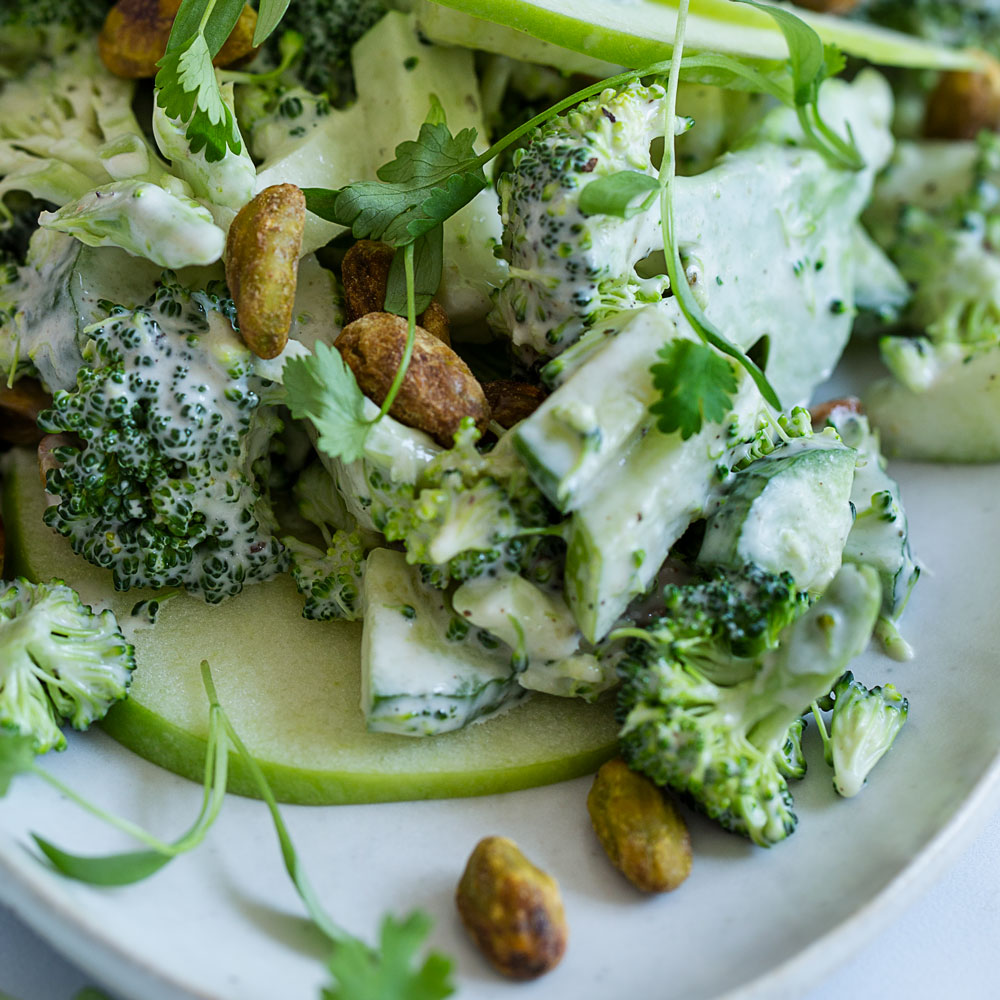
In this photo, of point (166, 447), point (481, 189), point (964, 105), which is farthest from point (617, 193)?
point (964, 105)

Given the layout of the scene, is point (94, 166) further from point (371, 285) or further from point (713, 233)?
point (713, 233)

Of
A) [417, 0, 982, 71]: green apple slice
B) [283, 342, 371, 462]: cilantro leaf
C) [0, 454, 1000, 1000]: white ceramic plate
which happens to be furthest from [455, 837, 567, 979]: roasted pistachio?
[417, 0, 982, 71]: green apple slice

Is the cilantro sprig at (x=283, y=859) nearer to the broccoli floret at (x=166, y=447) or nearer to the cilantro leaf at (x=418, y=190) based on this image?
the broccoli floret at (x=166, y=447)

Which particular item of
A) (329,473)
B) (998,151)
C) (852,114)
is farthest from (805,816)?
(998,151)

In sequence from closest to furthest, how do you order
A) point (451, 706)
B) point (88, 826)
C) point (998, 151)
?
point (88, 826)
point (451, 706)
point (998, 151)

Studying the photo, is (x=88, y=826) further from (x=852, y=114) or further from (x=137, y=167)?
(x=852, y=114)

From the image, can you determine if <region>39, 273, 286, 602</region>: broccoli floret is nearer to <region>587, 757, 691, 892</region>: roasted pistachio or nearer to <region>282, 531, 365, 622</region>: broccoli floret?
<region>282, 531, 365, 622</region>: broccoli floret
